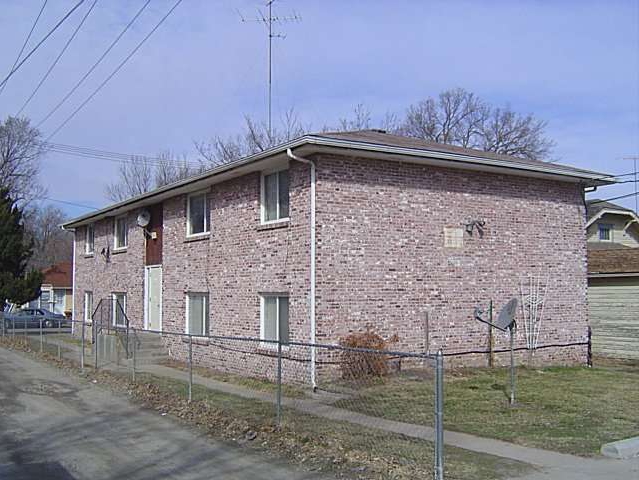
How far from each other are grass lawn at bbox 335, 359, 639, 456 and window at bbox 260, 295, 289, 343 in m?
2.90

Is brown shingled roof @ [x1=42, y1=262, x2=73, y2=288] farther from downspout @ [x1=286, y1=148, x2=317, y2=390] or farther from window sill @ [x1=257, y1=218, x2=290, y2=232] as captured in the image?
downspout @ [x1=286, y1=148, x2=317, y2=390]

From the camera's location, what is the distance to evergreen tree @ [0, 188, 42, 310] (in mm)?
38469

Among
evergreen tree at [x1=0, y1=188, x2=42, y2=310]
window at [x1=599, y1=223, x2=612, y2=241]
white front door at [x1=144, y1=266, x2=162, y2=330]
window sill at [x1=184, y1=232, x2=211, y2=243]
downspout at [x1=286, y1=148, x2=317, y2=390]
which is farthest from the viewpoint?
evergreen tree at [x1=0, y1=188, x2=42, y2=310]

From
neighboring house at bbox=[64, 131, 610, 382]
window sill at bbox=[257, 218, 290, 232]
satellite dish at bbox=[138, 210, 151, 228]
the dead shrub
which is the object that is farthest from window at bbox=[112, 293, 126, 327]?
the dead shrub

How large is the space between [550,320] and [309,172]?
7.67m

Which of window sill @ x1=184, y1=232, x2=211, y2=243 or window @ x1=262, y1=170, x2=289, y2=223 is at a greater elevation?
window @ x1=262, y1=170, x2=289, y2=223

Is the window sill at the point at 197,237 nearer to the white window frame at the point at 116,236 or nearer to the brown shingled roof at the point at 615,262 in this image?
the white window frame at the point at 116,236

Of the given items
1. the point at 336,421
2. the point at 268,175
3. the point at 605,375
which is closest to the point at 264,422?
the point at 336,421

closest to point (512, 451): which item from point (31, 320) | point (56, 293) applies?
point (31, 320)

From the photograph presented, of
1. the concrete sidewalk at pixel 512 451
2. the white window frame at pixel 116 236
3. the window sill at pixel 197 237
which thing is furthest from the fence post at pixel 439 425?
the white window frame at pixel 116 236

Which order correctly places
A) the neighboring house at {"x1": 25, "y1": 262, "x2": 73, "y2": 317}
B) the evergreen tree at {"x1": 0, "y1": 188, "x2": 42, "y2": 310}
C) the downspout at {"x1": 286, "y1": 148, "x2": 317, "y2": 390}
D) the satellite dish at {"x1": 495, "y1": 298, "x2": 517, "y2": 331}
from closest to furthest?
the satellite dish at {"x1": 495, "y1": 298, "x2": 517, "y2": 331} < the downspout at {"x1": 286, "y1": 148, "x2": 317, "y2": 390} < the evergreen tree at {"x1": 0, "y1": 188, "x2": 42, "y2": 310} < the neighboring house at {"x1": 25, "y1": 262, "x2": 73, "y2": 317}

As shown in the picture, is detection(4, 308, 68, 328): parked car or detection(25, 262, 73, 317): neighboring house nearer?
detection(4, 308, 68, 328): parked car

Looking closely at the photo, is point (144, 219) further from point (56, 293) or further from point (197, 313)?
point (56, 293)

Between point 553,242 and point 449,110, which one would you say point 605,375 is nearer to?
point 553,242
